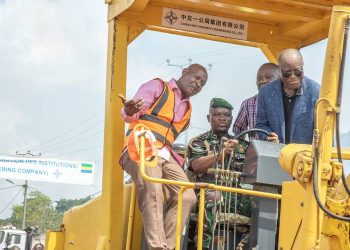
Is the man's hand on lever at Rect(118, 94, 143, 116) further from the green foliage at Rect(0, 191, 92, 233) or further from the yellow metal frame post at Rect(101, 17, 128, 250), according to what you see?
the green foliage at Rect(0, 191, 92, 233)

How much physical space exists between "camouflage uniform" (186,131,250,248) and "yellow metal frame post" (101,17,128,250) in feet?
1.81

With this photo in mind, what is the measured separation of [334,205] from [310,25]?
3.34 metres

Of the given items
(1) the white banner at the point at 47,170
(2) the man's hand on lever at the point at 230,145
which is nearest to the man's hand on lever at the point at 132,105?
(2) the man's hand on lever at the point at 230,145

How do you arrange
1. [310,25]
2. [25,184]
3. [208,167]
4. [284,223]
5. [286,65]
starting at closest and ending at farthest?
[284,223], [286,65], [208,167], [310,25], [25,184]

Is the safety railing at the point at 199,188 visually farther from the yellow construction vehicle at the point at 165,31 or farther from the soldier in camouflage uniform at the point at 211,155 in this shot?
the soldier in camouflage uniform at the point at 211,155

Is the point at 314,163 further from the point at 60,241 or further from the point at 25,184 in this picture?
the point at 25,184

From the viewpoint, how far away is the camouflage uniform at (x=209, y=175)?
544cm

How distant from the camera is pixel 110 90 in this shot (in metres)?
6.16

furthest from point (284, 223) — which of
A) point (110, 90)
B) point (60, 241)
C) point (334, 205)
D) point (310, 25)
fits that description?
A: point (60, 241)

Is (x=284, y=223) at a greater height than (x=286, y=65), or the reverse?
(x=286, y=65)

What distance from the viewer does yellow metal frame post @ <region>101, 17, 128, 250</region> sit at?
6.02m

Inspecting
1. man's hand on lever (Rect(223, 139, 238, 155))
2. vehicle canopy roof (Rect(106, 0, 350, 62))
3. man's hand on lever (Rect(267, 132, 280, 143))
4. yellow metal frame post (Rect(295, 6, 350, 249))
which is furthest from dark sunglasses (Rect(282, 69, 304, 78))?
yellow metal frame post (Rect(295, 6, 350, 249))

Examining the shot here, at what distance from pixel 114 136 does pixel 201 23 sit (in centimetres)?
129

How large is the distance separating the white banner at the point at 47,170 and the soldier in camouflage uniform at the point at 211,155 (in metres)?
41.2
